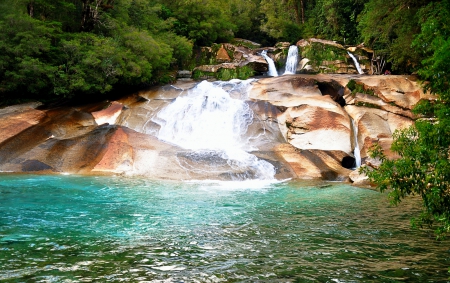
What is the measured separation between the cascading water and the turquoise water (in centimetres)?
636

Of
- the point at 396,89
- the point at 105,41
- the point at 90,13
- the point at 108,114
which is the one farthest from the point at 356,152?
the point at 90,13

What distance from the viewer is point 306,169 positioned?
55.3 ft

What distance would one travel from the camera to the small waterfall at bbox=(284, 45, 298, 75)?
100 feet

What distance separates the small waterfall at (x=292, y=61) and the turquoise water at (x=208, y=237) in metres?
18.9

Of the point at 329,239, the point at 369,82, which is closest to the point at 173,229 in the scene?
the point at 329,239

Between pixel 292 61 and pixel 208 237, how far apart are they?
25.1m

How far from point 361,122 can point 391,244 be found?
13217mm

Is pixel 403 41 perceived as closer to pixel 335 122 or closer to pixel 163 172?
pixel 335 122

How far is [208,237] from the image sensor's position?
799cm

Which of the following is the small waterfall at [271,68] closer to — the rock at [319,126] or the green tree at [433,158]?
the rock at [319,126]

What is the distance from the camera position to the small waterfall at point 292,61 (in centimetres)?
3062

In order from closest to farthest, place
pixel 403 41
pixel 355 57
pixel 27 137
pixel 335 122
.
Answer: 1. pixel 27 137
2. pixel 335 122
3. pixel 403 41
4. pixel 355 57

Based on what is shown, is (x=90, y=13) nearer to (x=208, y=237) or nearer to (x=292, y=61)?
(x=292, y=61)

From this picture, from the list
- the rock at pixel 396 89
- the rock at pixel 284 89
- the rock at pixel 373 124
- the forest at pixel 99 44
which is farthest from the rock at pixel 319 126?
the forest at pixel 99 44
